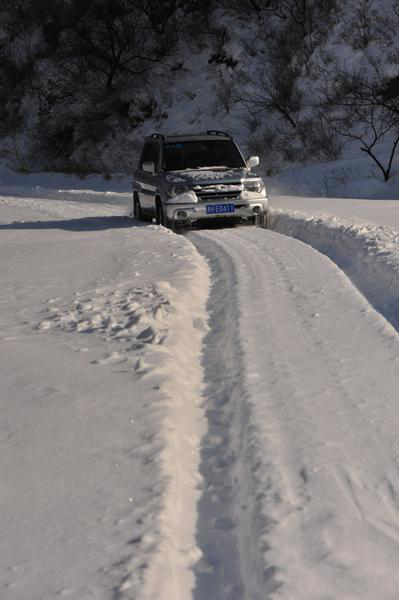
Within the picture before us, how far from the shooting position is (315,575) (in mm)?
3119

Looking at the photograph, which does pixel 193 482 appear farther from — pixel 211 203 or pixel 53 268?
pixel 211 203

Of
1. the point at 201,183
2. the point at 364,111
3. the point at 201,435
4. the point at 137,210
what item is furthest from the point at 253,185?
the point at 364,111

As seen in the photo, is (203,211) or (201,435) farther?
(203,211)

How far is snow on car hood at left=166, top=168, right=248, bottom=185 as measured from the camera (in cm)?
1394

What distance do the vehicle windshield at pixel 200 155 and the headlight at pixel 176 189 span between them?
70cm

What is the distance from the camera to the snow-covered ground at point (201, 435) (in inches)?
126

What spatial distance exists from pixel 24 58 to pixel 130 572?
4552cm

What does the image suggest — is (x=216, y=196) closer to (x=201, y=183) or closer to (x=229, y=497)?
(x=201, y=183)

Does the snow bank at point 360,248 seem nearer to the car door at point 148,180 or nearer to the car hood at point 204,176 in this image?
the car hood at point 204,176

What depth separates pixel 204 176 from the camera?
14.0 meters

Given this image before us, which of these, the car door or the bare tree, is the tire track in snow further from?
the bare tree

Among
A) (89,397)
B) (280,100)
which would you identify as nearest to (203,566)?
(89,397)

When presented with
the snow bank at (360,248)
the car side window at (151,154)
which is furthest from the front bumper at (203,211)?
the car side window at (151,154)

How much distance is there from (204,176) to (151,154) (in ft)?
6.77
